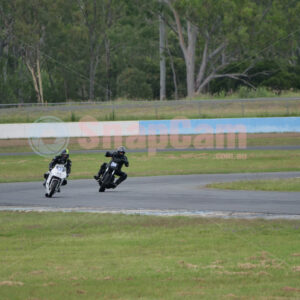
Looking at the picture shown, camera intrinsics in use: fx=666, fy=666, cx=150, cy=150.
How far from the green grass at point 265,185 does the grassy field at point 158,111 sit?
69.7 ft

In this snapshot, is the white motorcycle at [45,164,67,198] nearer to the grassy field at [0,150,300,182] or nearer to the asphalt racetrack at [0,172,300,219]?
the asphalt racetrack at [0,172,300,219]

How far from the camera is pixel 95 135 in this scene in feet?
123

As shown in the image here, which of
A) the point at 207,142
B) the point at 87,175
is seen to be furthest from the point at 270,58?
the point at 87,175

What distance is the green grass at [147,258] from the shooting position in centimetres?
730

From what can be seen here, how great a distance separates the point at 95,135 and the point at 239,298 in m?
30.9

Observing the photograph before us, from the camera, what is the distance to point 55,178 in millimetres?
17438

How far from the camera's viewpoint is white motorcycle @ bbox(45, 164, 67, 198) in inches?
680

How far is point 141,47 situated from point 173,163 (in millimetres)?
43941

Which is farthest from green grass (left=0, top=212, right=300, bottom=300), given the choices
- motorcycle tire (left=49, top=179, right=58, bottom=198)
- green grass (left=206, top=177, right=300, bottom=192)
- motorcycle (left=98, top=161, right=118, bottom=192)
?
green grass (left=206, top=177, right=300, bottom=192)

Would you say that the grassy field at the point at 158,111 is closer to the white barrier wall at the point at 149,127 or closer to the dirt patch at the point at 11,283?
the white barrier wall at the point at 149,127

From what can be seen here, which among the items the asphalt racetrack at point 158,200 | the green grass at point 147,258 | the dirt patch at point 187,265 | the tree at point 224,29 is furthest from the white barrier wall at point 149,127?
the dirt patch at point 187,265

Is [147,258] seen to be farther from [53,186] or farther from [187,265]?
[53,186]

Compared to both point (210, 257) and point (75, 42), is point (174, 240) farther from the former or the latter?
point (75, 42)

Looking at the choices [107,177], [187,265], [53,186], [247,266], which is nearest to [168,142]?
→ [107,177]
